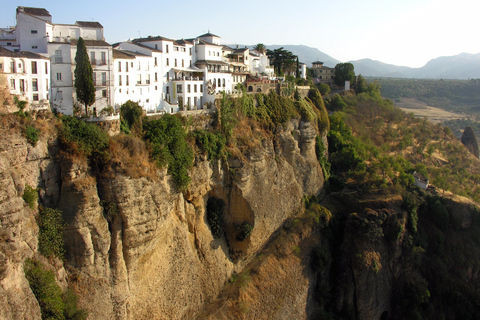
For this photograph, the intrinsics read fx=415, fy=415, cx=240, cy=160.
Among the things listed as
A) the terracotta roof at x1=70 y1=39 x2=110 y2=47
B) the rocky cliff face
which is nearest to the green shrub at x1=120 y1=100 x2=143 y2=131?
the rocky cliff face

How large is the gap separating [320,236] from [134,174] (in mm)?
20217

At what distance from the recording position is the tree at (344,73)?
66.6 meters

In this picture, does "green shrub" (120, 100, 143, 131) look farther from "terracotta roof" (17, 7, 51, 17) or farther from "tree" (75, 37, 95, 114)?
"terracotta roof" (17, 7, 51, 17)

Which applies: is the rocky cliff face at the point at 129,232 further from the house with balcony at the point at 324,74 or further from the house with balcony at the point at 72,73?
the house with balcony at the point at 324,74

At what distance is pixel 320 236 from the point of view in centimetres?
3678

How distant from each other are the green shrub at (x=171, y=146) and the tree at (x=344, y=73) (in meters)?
46.2

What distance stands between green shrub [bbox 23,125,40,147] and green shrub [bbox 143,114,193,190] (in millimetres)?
6605

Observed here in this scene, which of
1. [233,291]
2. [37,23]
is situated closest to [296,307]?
[233,291]

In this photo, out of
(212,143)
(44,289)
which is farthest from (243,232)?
(44,289)

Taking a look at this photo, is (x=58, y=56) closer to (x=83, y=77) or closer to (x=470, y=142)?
(x=83, y=77)

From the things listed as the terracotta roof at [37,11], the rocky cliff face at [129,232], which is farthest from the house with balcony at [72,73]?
the rocky cliff face at [129,232]

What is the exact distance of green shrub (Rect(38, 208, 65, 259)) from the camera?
1966cm

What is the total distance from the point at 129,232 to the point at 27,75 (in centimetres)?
1008

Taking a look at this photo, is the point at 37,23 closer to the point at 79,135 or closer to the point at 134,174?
the point at 79,135
